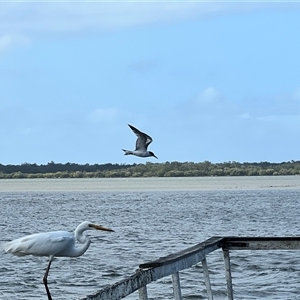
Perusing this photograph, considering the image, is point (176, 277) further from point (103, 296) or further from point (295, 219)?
point (295, 219)

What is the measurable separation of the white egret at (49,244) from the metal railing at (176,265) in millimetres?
1914

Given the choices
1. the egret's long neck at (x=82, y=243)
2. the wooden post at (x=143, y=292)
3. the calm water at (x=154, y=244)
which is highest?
the egret's long neck at (x=82, y=243)

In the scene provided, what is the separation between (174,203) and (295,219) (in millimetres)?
15988

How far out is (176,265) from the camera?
223 inches

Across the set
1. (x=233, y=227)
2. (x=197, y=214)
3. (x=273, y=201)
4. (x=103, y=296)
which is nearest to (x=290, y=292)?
(x=103, y=296)

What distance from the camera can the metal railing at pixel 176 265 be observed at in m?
4.69

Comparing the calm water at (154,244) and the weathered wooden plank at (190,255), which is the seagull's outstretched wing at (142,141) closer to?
the calm water at (154,244)

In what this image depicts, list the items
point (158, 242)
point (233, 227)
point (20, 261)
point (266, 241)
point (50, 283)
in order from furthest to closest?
point (233, 227) → point (158, 242) → point (20, 261) → point (50, 283) → point (266, 241)

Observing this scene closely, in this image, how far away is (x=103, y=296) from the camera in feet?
14.7

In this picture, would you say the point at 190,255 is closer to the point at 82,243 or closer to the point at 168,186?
the point at 82,243

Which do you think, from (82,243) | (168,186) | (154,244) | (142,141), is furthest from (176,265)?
(168,186)

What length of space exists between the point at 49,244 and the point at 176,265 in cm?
314

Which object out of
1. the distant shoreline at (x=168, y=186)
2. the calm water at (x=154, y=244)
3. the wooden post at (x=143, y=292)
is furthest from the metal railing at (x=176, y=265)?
the distant shoreline at (x=168, y=186)

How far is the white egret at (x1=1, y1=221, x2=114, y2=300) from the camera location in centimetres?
834
